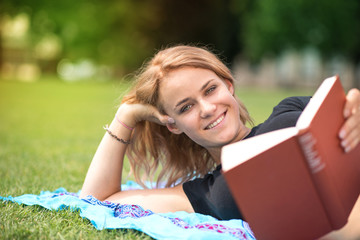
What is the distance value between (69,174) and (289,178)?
280cm

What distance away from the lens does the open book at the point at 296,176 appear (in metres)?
1.74

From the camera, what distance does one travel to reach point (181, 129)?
2.76 metres

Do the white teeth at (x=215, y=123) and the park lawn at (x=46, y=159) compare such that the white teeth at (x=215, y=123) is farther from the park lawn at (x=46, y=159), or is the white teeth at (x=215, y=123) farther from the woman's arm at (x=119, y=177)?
the park lawn at (x=46, y=159)

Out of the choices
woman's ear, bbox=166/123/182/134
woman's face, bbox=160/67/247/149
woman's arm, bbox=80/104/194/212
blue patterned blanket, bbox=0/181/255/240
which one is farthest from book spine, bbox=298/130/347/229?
woman's ear, bbox=166/123/182/134

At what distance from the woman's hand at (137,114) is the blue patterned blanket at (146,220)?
1.92 feet

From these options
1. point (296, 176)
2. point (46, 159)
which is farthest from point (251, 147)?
point (46, 159)

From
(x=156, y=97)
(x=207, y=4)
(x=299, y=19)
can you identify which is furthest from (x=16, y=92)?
(x=207, y=4)

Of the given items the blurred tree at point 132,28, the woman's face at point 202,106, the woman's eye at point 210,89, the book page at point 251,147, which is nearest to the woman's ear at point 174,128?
the woman's face at point 202,106

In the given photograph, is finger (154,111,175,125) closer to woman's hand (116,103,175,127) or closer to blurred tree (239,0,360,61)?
woman's hand (116,103,175,127)

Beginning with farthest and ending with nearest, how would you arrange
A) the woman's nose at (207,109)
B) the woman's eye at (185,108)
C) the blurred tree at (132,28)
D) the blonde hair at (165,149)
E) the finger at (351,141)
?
the blurred tree at (132,28) < the blonde hair at (165,149) < the woman's eye at (185,108) < the woman's nose at (207,109) < the finger at (351,141)

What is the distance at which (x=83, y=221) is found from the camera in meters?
2.52

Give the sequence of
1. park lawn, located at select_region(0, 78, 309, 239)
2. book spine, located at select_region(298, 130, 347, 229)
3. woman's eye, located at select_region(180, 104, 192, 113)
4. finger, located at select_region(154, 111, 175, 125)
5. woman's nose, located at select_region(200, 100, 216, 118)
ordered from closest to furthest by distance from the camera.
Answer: book spine, located at select_region(298, 130, 347, 229) < park lawn, located at select_region(0, 78, 309, 239) < woman's nose, located at select_region(200, 100, 216, 118) < woman's eye, located at select_region(180, 104, 192, 113) < finger, located at select_region(154, 111, 175, 125)

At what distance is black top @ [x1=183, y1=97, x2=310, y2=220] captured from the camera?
2.42m

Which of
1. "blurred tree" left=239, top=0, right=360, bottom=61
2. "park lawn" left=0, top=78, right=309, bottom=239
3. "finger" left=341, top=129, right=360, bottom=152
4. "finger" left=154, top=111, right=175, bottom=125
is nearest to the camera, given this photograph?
"finger" left=341, top=129, right=360, bottom=152
